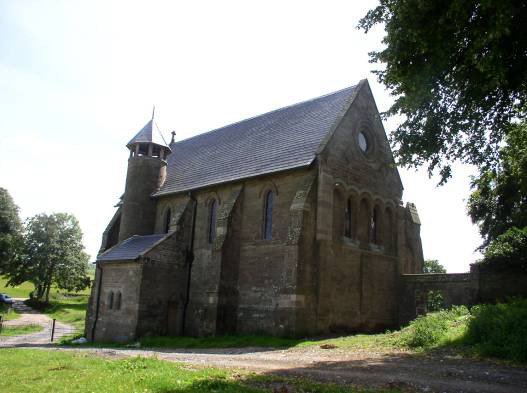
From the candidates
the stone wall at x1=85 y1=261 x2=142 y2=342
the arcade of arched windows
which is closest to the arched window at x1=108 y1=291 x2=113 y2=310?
the stone wall at x1=85 y1=261 x2=142 y2=342

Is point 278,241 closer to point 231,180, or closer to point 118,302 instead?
point 231,180

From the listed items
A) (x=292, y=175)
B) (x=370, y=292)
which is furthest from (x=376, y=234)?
(x=292, y=175)

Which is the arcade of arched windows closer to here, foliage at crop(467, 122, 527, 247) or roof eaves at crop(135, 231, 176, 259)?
foliage at crop(467, 122, 527, 247)

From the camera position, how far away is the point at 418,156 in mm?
17219

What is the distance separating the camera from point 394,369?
12680mm

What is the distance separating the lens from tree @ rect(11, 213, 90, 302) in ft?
188

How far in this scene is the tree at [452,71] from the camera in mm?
12297

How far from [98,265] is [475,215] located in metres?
25.6

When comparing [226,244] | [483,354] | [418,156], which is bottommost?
[483,354]

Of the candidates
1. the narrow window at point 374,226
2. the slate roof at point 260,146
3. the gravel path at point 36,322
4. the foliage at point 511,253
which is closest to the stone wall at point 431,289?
the foliage at point 511,253

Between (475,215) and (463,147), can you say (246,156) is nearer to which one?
(463,147)

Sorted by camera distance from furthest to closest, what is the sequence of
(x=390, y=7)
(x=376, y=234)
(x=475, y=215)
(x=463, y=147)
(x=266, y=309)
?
(x=475, y=215) < (x=376, y=234) < (x=266, y=309) < (x=463, y=147) < (x=390, y=7)

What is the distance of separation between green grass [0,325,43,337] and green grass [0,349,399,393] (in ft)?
73.6

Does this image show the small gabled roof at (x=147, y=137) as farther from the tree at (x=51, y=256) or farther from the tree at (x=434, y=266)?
the tree at (x=434, y=266)
